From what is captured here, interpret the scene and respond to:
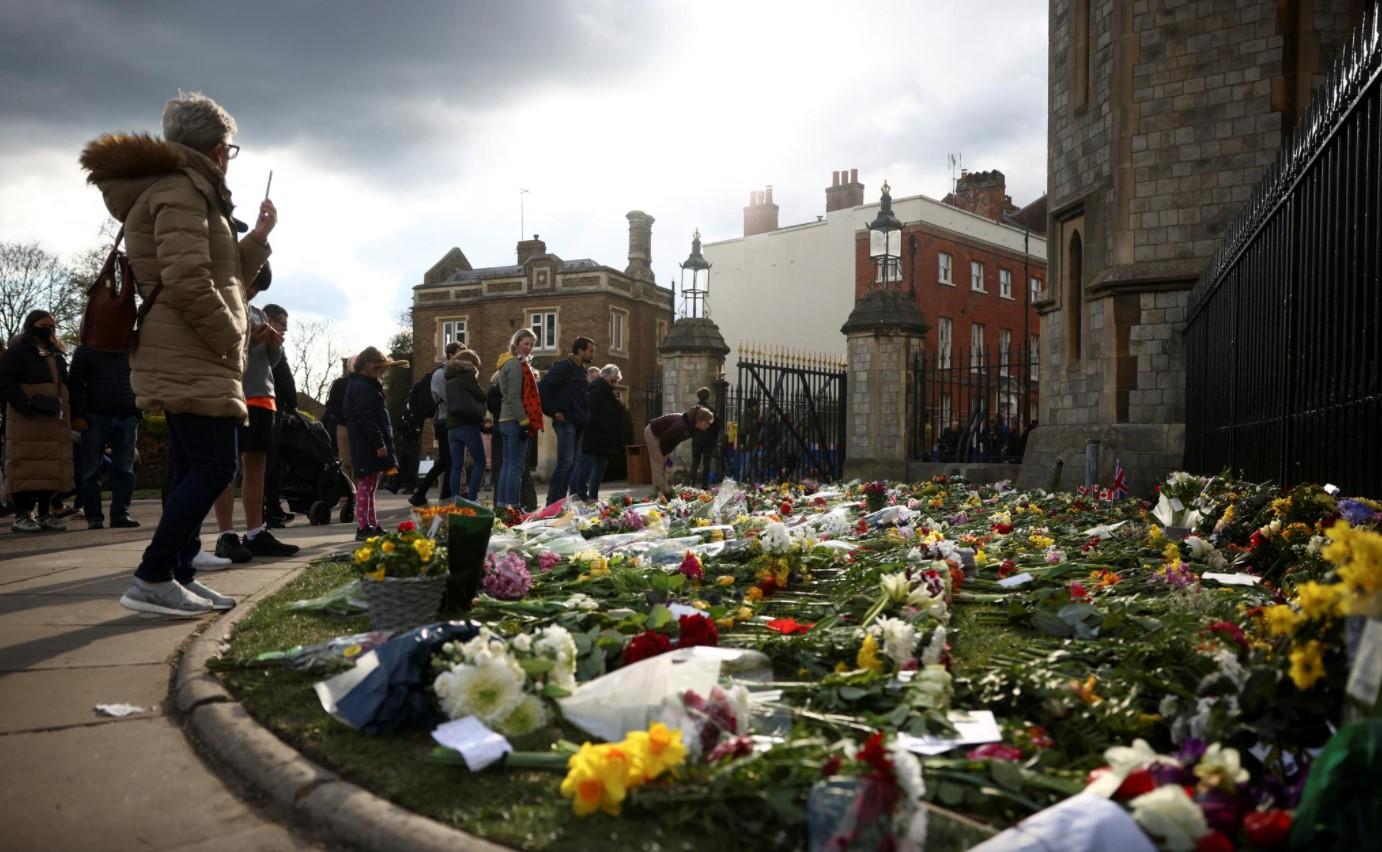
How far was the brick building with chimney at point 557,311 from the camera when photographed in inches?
1607

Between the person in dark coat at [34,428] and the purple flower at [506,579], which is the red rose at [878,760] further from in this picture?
the person in dark coat at [34,428]

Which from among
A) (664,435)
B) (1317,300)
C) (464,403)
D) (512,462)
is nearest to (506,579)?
(1317,300)

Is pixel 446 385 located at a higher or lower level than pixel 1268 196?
lower

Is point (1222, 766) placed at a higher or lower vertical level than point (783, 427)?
lower

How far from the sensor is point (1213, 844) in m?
1.81

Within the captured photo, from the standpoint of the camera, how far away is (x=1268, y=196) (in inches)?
263

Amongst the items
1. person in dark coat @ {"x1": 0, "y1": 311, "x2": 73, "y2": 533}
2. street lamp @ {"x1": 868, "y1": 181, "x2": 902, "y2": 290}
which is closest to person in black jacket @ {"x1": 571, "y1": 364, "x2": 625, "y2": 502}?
Result: person in dark coat @ {"x1": 0, "y1": 311, "x2": 73, "y2": 533}

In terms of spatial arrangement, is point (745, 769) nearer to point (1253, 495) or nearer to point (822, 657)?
point (822, 657)

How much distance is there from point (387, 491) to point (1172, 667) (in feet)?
56.9

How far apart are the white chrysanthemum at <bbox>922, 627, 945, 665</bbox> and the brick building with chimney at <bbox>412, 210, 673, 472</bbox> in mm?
35200

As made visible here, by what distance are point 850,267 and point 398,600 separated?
3793 cm

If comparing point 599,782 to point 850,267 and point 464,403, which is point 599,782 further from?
point 850,267

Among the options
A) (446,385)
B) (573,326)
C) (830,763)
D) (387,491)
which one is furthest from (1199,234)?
(573,326)

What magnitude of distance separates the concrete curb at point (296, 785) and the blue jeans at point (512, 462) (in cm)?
629
